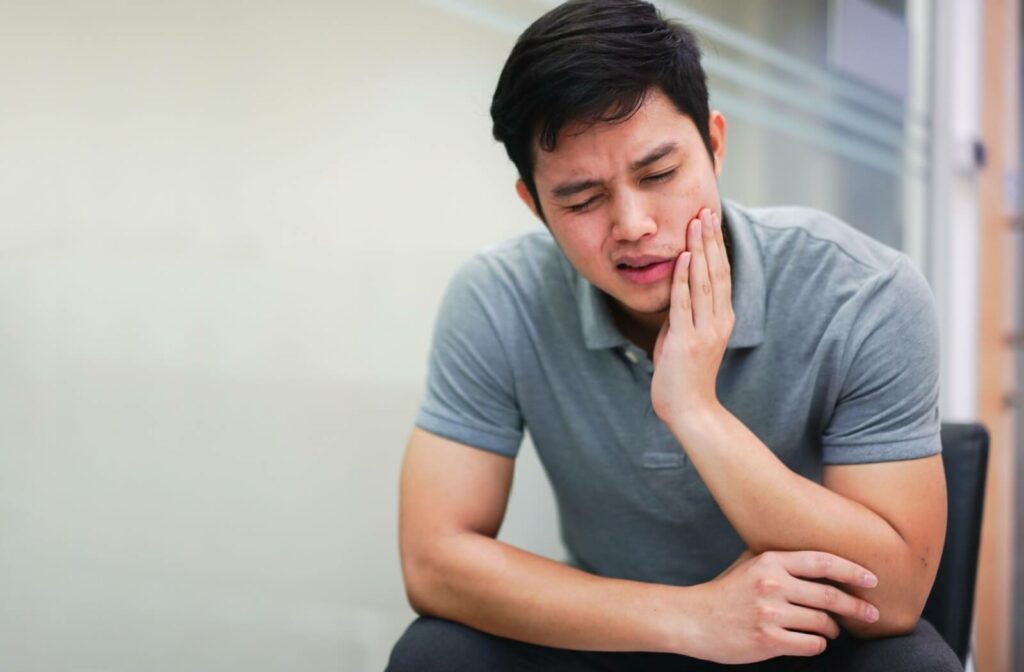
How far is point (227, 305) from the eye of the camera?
4.23 ft

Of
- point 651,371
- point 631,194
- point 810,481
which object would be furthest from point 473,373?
point 810,481

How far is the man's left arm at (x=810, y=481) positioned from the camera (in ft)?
3.56

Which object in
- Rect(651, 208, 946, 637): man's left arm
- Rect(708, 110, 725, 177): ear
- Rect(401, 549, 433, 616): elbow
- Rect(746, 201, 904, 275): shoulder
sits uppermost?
Rect(708, 110, 725, 177): ear

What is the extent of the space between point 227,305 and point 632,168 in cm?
54

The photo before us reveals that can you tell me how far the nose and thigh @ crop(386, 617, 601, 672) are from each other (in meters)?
0.49

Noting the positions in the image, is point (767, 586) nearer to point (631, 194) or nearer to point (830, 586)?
point (830, 586)

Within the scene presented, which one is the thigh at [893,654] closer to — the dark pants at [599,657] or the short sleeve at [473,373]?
the dark pants at [599,657]

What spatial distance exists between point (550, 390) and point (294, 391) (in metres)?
0.35

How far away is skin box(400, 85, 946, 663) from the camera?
1.08m

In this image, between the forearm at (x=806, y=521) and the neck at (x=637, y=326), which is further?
the neck at (x=637, y=326)

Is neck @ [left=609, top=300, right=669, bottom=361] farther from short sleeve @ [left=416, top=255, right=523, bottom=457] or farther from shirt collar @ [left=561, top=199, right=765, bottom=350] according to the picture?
short sleeve @ [left=416, top=255, right=523, bottom=457]

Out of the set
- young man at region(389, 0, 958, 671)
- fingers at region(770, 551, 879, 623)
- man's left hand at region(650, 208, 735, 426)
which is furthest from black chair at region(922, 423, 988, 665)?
man's left hand at region(650, 208, 735, 426)

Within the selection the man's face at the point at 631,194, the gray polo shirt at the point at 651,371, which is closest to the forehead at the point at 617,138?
the man's face at the point at 631,194

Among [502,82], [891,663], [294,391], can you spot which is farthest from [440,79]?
[891,663]
